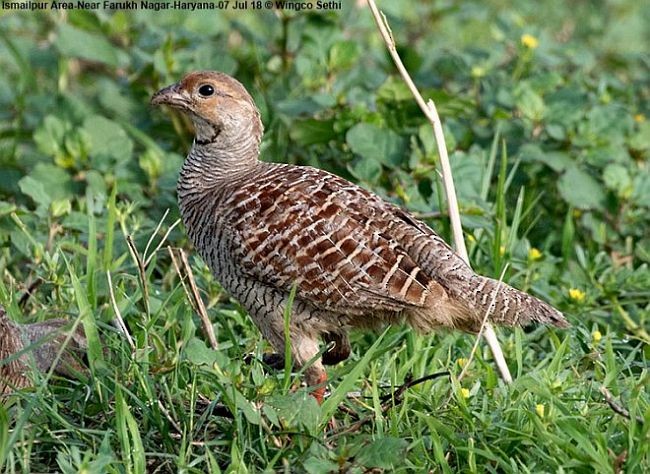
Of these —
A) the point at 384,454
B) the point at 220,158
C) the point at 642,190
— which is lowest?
the point at 384,454

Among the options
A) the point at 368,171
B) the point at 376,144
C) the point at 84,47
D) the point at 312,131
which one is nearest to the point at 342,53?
the point at 312,131

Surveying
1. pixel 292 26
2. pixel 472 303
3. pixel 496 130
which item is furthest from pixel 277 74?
pixel 472 303

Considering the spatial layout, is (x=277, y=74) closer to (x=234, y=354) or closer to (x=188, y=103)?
(x=188, y=103)

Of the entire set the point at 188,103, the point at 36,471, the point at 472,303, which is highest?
the point at 188,103

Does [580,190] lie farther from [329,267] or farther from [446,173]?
[329,267]

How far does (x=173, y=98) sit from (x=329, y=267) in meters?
1.07

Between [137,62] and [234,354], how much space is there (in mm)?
2565

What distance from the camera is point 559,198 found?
6.18m

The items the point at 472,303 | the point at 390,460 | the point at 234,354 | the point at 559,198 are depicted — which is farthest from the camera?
the point at 559,198

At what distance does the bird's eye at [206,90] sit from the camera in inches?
191

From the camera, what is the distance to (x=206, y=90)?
485cm

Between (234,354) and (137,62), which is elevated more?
(137,62)

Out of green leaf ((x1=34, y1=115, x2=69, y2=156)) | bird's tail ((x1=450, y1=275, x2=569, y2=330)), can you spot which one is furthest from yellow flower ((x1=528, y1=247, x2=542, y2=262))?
green leaf ((x1=34, y1=115, x2=69, y2=156))

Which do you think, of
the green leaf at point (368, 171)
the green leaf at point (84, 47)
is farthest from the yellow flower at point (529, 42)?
the green leaf at point (84, 47)
